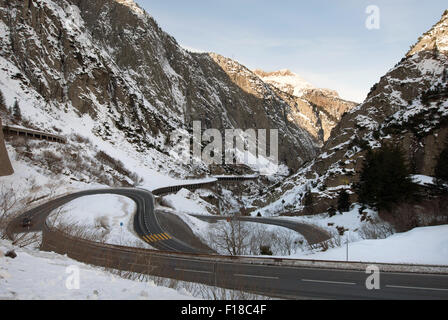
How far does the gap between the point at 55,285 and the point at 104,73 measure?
102768mm

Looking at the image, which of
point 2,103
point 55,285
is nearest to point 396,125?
point 55,285

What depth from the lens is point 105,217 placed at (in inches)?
1228

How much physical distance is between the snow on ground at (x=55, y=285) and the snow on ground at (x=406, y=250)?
43.8 feet

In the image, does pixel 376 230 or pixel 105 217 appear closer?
pixel 376 230

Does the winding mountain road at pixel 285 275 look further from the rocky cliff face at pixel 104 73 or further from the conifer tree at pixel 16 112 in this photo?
the rocky cliff face at pixel 104 73

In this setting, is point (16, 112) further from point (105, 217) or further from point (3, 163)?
point (105, 217)

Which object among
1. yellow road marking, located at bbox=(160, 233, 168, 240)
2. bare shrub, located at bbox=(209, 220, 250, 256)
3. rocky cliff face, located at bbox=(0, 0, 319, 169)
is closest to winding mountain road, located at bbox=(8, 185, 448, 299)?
yellow road marking, located at bbox=(160, 233, 168, 240)

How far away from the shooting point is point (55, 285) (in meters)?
5.55

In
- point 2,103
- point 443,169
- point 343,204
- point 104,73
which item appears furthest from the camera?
point 104,73

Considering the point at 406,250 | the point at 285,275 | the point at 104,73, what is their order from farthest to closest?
1. the point at 104,73
2. the point at 406,250
3. the point at 285,275

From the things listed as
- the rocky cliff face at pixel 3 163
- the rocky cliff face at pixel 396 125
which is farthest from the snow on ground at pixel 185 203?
the rocky cliff face at pixel 3 163

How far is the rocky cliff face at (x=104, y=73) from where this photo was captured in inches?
2938

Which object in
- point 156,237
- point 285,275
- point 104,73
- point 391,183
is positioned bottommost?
point 156,237

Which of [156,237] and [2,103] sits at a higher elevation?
[2,103]
